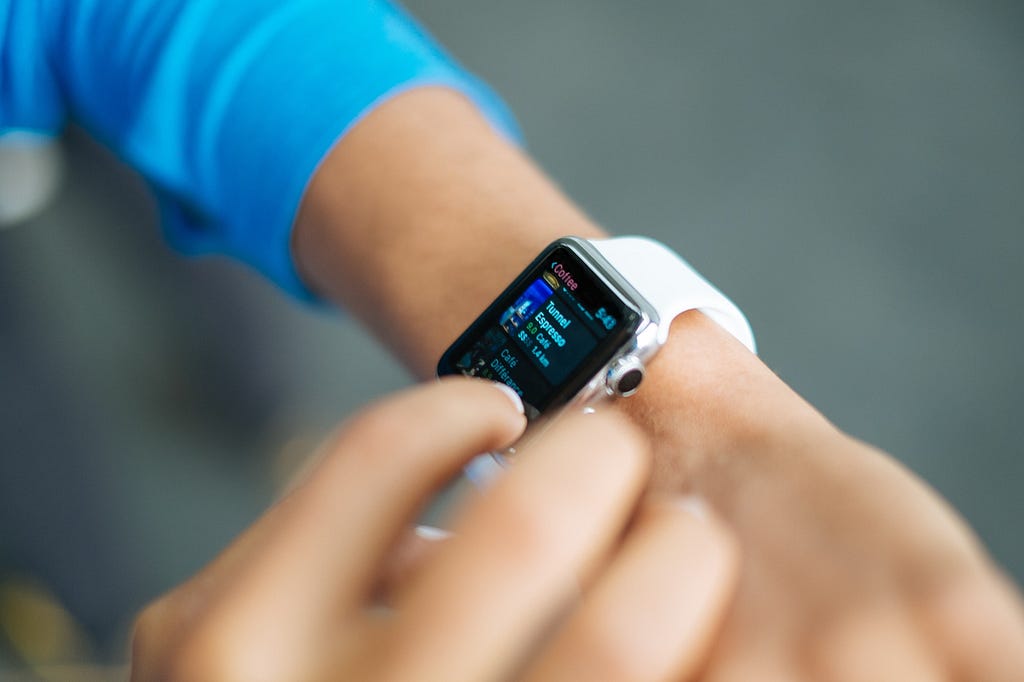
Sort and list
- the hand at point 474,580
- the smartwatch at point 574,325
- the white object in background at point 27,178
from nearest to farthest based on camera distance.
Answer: the hand at point 474,580
the smartwatch at point 574,325
the white object in background at point 27,178

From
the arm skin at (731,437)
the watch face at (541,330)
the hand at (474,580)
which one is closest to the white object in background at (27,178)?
the arm skin at (731,437)

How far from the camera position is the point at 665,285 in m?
0.60

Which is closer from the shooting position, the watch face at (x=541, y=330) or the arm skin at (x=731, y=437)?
the arm skin at (x=731, y=437)

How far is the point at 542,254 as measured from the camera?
60 cm

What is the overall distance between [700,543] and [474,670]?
0.32ft

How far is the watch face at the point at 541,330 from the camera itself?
1.90ft

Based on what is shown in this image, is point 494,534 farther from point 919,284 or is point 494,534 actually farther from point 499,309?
point 919,284

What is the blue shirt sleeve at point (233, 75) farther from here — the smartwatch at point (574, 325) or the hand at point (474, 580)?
the hand at point (474, 580)

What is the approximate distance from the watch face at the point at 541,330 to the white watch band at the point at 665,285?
31mm

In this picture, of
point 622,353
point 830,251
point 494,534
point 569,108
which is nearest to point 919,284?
point 830,251

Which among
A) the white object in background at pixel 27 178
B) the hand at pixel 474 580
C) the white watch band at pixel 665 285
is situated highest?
the white watch band at pixel 665 285

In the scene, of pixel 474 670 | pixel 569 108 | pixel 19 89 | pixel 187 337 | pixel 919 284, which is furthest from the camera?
pixel 569 108

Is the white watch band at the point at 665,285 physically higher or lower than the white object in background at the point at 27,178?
higher

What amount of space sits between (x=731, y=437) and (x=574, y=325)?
0.45ft
